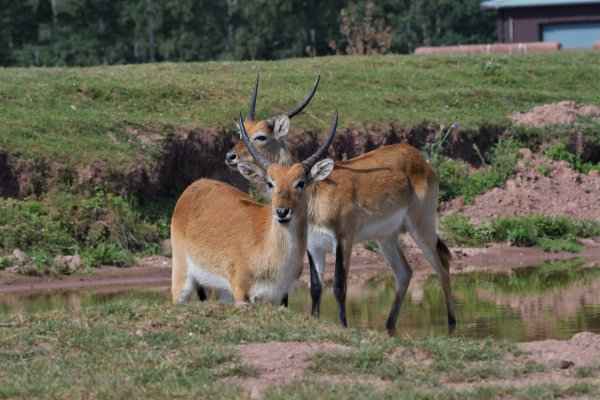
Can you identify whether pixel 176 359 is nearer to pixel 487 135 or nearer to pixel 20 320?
pixel 20 320

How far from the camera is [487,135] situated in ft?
62.2

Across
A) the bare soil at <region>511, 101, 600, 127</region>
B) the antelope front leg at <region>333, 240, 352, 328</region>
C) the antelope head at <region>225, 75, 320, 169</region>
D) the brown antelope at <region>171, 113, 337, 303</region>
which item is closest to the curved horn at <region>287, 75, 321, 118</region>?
the antelope head at <region>225, 75, 320, 169</region>

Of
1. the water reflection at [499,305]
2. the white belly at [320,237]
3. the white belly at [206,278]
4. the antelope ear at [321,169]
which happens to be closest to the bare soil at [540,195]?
the water reflection at [499,305]

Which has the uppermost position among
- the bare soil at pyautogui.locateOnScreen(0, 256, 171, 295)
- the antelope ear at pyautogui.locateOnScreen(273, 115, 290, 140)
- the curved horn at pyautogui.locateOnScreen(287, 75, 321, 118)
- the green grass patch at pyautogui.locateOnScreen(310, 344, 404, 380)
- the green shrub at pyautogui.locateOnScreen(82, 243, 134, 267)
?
the curved horn at pyautogui.locateOnScreen(287, 75, 321, 118)

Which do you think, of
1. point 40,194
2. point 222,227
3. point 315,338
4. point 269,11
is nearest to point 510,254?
point 40,194

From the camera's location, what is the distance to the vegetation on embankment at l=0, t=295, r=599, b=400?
7207 millimetres

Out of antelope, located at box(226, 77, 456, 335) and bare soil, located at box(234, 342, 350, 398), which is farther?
antelope, located at box(226, 77, 456, 335)

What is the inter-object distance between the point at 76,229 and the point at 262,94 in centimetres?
457

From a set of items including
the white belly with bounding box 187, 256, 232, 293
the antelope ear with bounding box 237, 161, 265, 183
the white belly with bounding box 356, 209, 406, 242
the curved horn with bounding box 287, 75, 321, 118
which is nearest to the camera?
the white belly with bounding box 187, 256, 232, 293

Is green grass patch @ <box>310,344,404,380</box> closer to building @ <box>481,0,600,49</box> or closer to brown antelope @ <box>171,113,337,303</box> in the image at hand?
brown antelope @ <box>171,113,337,303</box>

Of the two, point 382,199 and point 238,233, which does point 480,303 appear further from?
point 238,233

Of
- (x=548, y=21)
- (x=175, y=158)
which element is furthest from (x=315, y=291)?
(x=548, y=21)

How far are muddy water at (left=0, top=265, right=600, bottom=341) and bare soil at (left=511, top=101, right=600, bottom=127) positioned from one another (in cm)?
447

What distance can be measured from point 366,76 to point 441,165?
3.54 meters
